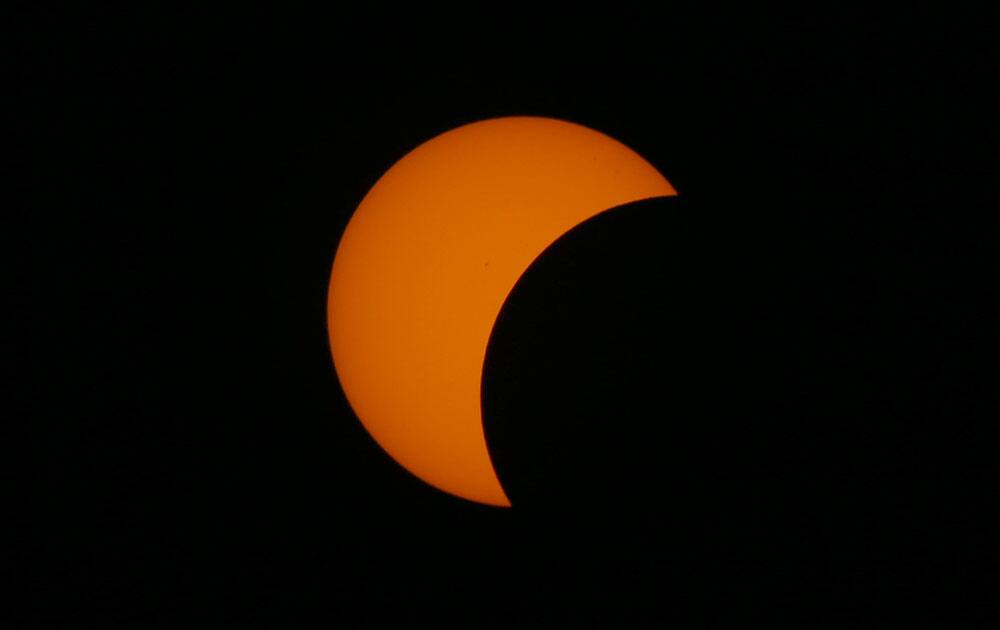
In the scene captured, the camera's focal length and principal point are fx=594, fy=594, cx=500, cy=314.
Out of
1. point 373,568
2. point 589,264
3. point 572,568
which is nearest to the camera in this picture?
point 589,264

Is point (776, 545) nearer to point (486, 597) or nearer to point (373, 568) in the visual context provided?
point (486, 597)

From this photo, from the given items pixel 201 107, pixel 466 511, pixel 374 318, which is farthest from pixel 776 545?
pixel 201 107

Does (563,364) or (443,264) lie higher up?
(443,264)

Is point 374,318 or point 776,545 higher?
point 374,318
